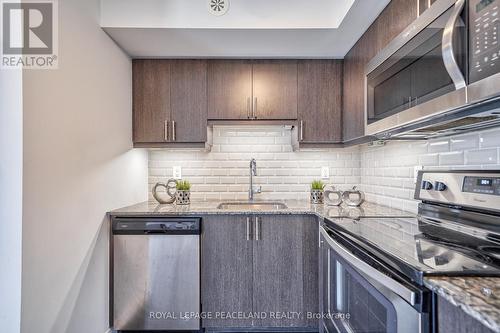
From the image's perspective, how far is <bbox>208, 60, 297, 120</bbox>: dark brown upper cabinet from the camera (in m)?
2.21

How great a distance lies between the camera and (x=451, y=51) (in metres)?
0.85

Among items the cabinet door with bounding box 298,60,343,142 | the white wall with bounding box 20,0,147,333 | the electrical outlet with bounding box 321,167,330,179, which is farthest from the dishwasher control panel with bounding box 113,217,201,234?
the electrical outlet with bounding box 321,167,330,179

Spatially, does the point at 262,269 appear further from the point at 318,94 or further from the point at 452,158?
A: the point at 318,94

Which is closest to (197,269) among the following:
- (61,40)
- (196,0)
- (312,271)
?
(312,271)

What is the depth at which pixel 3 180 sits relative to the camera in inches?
43.5

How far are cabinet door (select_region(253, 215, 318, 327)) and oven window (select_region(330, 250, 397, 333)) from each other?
1.47 feet

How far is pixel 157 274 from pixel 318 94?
6.06 ft

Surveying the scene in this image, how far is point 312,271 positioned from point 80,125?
1738 mm

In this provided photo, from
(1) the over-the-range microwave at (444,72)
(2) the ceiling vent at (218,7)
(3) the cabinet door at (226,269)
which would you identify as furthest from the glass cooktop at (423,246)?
(2) the ceiling vent at (218,7)

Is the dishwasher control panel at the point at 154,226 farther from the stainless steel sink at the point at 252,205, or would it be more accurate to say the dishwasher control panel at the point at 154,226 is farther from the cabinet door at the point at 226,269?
the stainless steel sink at the point at 252,205

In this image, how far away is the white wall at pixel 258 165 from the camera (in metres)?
2.48

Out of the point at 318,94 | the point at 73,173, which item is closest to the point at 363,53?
the point at 318,94

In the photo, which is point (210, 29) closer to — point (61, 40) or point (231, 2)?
point (231, 2)

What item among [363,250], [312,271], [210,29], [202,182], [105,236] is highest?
[210,29]
